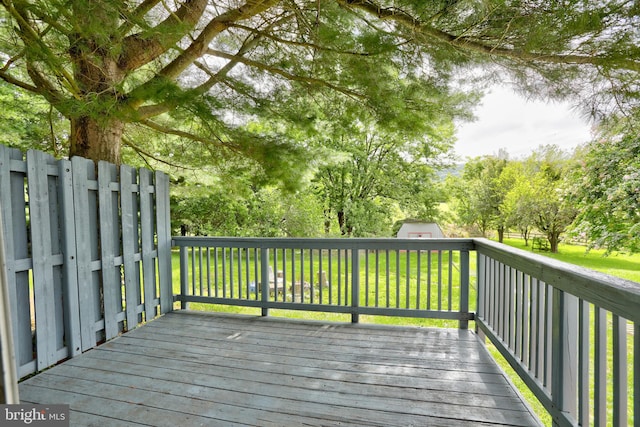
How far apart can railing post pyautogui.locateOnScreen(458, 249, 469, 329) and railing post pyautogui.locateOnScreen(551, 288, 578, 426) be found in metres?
1.53

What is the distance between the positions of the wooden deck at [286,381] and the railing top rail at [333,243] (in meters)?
0.84

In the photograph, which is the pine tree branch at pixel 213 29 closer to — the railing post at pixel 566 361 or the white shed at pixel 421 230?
the railing post at pixel 566 361

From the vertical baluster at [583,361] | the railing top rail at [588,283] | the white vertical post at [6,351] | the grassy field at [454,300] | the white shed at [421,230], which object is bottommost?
the grassy field at [454,300]

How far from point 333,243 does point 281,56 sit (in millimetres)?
2094

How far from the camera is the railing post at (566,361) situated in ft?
5.41

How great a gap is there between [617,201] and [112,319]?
805 centimetres

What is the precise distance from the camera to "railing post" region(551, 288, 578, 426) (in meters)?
1.65

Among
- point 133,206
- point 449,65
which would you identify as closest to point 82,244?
point 133,206

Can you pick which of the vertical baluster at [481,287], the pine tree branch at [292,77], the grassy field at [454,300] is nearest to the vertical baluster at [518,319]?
the vertical baluster at [481,287]

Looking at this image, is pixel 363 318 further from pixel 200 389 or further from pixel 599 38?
pixel 599 38

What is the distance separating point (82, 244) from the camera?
2.78 metres

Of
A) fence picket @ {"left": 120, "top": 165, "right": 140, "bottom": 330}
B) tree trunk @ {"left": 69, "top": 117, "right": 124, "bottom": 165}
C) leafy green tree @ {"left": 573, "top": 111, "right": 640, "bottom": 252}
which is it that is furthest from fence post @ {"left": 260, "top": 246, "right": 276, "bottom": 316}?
leafy green tree @ {"left": 573, "top": 111, "right": 640, "bottom": 252}

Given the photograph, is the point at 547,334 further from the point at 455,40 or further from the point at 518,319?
the point at 455,40

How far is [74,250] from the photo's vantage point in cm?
271
